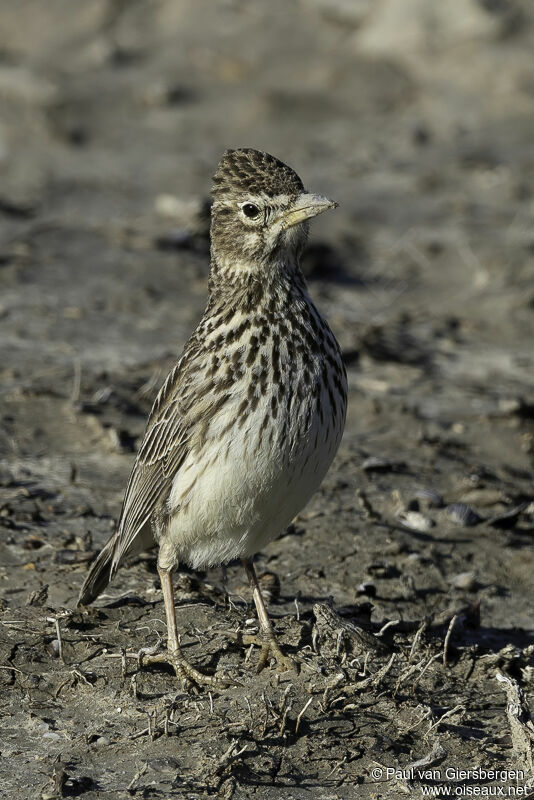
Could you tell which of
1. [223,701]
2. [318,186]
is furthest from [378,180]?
[223,701]

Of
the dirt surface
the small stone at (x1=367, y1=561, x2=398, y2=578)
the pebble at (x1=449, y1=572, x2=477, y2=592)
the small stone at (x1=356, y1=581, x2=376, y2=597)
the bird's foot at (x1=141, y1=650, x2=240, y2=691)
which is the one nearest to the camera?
the dirt surface

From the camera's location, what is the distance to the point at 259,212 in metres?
5.94

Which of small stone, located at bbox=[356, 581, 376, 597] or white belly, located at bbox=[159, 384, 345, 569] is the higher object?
white belly, located at bbox=[159, 384, 345, 569]

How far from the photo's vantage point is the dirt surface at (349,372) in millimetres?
5426

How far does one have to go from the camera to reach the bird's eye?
5.95m

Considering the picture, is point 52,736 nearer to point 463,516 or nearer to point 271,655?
point 271,655

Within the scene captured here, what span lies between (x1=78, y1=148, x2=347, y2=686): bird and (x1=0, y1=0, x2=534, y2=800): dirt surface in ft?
1.26

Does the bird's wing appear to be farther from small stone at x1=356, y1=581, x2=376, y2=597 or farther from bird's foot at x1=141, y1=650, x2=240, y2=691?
small stone at x1=356, y1=581, x2=376, y2=597

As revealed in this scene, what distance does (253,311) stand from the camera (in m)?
5.88

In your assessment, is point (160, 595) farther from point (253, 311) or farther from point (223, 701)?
point (253, 311)

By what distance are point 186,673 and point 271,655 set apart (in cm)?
41

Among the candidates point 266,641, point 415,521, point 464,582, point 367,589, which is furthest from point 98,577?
point 415,521

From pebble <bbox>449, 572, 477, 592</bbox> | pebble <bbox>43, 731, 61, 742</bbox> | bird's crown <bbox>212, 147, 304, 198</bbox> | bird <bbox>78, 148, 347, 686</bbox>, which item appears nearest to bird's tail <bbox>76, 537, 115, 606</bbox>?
bird <bbox>78, 148, 347, 686</bbox>

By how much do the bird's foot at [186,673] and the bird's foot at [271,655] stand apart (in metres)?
0.20
